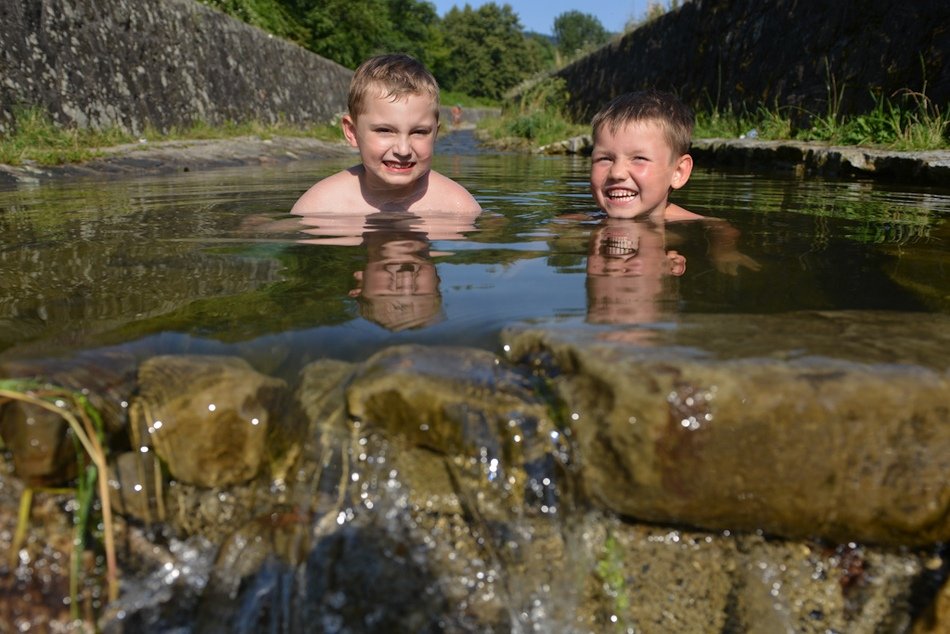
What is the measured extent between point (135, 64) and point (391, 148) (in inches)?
307

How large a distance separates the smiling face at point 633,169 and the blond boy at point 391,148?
2.85 feet

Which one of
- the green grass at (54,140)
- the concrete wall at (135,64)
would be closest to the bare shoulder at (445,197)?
the green grass at (54,140)

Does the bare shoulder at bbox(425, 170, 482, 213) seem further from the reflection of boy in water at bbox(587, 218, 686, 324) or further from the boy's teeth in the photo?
the reflection of boy in water at bbox(587, 218, 686, 324)

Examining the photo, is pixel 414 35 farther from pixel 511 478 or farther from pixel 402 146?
pixel 511 478

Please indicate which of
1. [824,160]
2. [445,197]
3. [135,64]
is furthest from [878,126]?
[135,64]

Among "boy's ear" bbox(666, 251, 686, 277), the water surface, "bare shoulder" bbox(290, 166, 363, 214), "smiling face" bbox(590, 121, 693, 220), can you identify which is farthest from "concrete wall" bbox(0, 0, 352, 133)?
"boy's ear" bbox(666, 251, 686, 277)

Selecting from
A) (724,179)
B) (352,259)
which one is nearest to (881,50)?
(724,179)

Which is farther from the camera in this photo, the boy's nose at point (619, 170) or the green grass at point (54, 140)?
the green grass at point (54, 140)

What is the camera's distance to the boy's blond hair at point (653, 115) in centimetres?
365

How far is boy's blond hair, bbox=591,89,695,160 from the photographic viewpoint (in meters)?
3.65

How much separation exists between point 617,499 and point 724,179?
18.5ft

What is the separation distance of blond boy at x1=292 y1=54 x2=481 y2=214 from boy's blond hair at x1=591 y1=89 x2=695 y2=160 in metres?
0.94

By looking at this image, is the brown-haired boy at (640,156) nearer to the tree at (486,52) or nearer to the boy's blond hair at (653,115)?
the boy's blond hair at (653,115)

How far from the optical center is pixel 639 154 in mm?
3656
